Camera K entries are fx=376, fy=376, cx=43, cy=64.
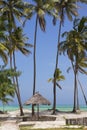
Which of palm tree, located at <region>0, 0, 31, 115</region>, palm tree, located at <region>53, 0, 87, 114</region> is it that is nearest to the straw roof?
palm tree, located at <region>0, 0, 31, 115</region>

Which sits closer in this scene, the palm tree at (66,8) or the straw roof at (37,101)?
the straw roof at (37,101)

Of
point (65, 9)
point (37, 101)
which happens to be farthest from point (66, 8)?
point (37, 101)

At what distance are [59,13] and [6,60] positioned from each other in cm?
945

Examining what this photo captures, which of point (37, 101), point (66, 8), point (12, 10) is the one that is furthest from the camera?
point (66, 8)

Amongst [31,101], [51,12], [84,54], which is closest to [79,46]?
[84,54]

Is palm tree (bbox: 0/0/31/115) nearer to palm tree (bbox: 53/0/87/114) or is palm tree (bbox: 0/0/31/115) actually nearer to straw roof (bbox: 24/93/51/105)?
palm tree (bbox: 53/0/87/114)

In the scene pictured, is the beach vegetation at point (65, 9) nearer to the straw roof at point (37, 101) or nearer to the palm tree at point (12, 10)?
the palm tree at point (12, 10)

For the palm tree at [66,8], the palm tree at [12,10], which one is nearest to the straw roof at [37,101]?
the palm tree at [12,10]

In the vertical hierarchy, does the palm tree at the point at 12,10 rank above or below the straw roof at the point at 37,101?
above

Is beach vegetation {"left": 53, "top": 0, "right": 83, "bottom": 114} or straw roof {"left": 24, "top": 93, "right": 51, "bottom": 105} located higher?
beach vegetation {"left": 53, "top": 0, "right": 83, "bottom": 114}

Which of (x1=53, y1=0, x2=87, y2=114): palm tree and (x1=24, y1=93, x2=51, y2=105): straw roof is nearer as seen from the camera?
(x1=24, y1=93, x2=51, y2=105): straw roof

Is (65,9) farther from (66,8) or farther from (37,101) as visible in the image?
(37,101)

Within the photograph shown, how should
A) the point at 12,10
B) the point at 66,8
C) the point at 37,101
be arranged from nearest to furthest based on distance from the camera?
the point at 37,101 < the point at 12,10 < the point at 66,8

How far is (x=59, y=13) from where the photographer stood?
41.0 meters
